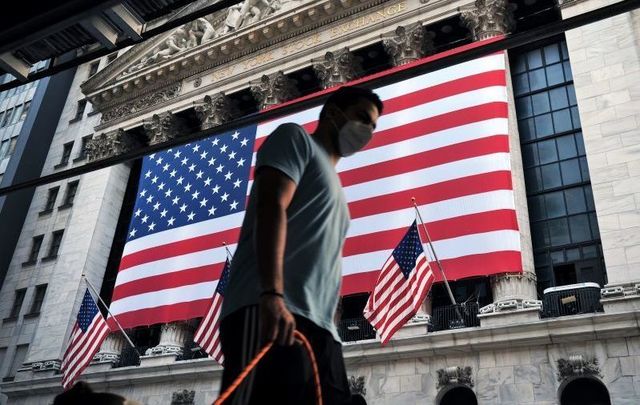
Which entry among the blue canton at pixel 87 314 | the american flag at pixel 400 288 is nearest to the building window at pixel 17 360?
the blue canton at pixel 87 314

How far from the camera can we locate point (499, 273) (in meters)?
18.9

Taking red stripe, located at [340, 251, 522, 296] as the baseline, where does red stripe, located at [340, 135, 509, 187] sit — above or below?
above

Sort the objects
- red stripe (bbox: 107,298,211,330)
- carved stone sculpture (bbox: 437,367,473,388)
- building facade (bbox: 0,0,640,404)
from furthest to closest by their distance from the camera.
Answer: red stripe (bbox: 107,298,211,330)
carved stone sculpture (bbox: 437,367,473,388)
building facade (bbox: 0,0,640,404)

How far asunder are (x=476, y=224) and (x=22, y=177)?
3019 centimetres

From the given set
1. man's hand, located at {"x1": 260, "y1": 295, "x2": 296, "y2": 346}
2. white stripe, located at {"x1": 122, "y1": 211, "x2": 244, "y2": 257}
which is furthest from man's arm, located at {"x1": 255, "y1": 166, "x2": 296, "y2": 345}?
white stripe, located at {"x1": 122, "y1": 211, "x2": 244, "y2": 257}

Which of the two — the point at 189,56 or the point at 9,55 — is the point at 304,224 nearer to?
the point at 9,55

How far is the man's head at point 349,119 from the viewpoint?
332 cm

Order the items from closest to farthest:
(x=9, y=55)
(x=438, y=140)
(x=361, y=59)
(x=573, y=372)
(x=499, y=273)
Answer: (x=9, y=55) < (x=573, y=372) < (x=499, y=273) < (x=438, y=140) < (x=361, y=59)

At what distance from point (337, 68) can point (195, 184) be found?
8379mm

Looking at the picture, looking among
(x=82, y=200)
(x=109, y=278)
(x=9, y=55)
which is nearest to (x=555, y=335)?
(x=9, y=55)

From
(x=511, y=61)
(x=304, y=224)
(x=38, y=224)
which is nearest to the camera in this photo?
(x=304, y=224)

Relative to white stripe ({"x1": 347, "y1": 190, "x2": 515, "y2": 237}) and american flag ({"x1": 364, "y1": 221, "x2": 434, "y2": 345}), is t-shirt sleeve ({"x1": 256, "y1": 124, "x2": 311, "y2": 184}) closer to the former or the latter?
american flag ({"x1": 364, "y1": 221, "x2": 434, "y2": 345})

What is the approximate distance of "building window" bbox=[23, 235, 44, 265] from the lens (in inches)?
1344

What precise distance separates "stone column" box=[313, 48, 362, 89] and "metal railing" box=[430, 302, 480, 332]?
12192 mm
